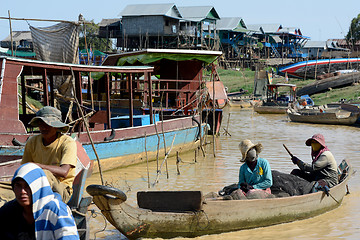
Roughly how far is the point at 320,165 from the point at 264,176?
1.19 meters

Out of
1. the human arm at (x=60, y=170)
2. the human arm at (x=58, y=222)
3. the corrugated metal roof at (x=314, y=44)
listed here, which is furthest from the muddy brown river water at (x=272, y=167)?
the corrugated metal roof at (x=314, y=44)

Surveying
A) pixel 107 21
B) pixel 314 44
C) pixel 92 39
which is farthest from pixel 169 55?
pixel 314 44

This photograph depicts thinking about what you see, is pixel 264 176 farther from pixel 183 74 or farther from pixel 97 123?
pixel 183 74

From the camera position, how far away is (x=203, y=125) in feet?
47.4

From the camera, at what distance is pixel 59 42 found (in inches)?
644

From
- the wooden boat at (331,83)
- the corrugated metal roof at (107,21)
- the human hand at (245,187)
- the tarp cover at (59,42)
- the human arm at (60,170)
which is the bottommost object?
the wooden boat at (331,83)

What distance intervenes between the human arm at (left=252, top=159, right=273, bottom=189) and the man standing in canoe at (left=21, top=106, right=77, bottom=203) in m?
2.77

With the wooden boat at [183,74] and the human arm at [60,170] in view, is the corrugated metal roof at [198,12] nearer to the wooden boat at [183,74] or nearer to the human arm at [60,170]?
the wooden boat at [183,74]

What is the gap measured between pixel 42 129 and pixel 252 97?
3022cm

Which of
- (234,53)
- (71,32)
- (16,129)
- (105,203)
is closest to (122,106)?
(71,32)

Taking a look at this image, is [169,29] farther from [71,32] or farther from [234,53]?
[71,32]

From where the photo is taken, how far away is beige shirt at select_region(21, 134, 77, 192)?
4.29m

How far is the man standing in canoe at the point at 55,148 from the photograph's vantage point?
13.9 ft

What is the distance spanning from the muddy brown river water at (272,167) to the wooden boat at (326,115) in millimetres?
307
